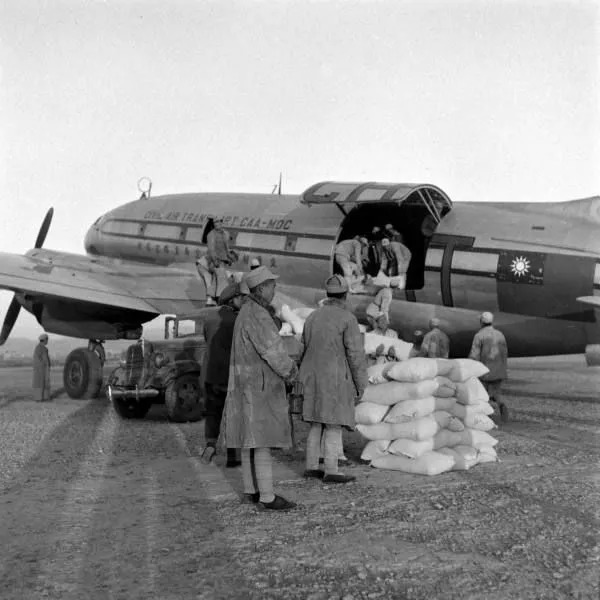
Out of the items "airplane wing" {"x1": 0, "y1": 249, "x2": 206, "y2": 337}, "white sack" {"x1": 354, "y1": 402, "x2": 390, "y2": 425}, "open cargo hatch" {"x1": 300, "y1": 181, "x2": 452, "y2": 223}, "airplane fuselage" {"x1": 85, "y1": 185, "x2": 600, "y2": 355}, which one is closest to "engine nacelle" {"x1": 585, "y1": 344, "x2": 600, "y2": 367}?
"airplane fuselage" {"x1": 85, "y1": 185, "x2": 600, "y2": 355}

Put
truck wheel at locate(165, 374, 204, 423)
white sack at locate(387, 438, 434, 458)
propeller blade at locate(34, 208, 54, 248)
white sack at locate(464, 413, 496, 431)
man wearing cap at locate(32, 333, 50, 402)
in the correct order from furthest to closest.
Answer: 1. propeller blade at locate(34, 208, 54, 248)
2. man wearing cap at locate(32, 333, 50, 402)
3. truck wheel at locate(165, 374, 204, 423)
4. white sack at locate(464, 413, 496, 431)
5. white sack at locate(387, 438, 434, 458)

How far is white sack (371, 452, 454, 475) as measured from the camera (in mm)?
7781

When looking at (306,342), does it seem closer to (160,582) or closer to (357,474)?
(357,474)

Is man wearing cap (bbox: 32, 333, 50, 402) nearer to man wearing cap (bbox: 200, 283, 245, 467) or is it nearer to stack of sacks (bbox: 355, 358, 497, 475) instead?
man wearing cap (bbox: 200, 283, 245, 467)

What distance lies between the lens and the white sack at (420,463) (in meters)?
7.78

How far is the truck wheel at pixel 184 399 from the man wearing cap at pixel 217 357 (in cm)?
308

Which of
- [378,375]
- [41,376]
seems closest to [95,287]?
[41,376]

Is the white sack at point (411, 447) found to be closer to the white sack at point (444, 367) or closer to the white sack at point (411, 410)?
the white sack at point (411, 410)

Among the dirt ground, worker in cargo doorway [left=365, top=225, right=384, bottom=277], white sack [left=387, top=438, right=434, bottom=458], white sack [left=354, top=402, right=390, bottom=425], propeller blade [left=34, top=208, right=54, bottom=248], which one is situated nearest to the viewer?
the dirt ground

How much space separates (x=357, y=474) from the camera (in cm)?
792

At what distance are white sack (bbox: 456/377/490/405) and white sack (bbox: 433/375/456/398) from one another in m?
0.08

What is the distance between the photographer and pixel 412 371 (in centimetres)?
841

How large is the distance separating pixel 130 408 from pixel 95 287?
4.77 metres

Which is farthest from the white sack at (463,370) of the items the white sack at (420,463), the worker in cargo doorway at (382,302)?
the worker in cargo doorway at (382,302)
